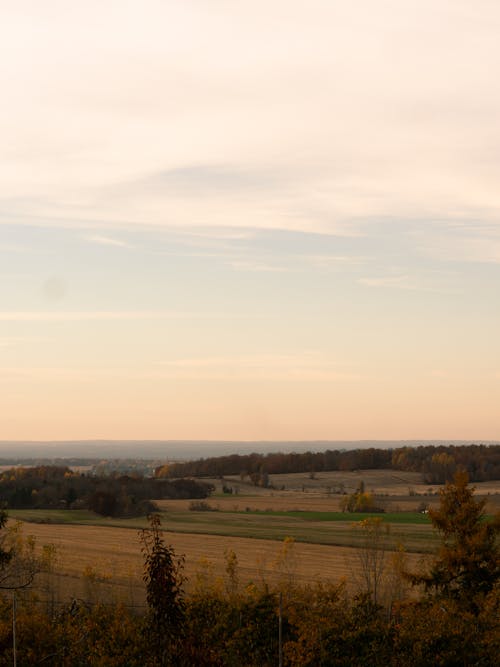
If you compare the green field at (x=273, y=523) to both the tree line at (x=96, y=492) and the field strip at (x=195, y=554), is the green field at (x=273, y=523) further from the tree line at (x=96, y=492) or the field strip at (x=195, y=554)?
the field strip at (x=195, y=554)

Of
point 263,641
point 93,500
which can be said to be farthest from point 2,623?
point 93,500

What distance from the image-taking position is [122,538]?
86125mm

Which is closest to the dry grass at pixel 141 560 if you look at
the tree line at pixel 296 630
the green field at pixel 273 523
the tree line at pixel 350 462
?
the green field at pixel 273 523

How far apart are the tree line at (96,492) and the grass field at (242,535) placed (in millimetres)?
2828

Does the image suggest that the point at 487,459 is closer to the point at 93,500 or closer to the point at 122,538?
the point at 93,500

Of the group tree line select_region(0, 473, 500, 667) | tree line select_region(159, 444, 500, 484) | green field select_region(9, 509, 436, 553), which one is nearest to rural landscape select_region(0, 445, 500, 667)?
tree line select_region(0, 473, 500, 667)

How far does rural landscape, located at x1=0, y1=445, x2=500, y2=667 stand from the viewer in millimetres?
32844

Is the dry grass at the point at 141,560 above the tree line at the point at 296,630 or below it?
below

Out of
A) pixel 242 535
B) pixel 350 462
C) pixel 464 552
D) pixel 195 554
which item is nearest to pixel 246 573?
pixel 195 554

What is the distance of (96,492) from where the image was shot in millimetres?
116500

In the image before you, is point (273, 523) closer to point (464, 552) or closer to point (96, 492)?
point (96, 492)

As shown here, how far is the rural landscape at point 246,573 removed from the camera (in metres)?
32.8

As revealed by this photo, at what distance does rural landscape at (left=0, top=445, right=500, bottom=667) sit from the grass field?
26 centimetres

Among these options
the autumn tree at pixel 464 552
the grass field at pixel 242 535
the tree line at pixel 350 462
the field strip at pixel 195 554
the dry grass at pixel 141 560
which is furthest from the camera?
the tree line at pixel 350 462
